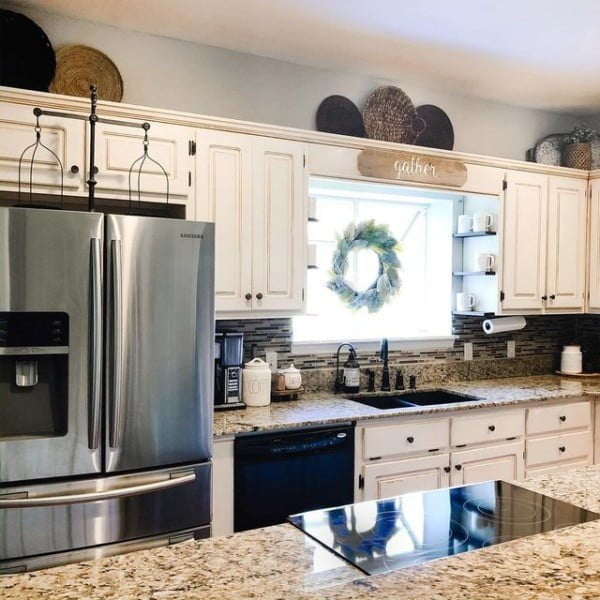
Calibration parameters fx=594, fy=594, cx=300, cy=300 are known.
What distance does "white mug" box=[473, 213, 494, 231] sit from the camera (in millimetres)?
3672

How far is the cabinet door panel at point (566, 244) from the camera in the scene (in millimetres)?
3826

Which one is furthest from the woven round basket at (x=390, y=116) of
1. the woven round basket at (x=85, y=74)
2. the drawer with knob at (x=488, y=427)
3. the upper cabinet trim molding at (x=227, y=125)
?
the drawer with knob at (x=488, y=427)

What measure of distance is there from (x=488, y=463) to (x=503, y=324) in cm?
101

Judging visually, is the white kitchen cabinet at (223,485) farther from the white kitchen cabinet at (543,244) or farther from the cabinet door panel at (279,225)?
the white kitchen cabinet at (543,244)

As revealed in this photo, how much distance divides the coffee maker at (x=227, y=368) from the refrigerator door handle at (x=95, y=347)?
2.65 feet

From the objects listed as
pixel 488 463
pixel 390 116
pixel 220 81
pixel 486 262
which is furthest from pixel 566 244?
pixel 220 81

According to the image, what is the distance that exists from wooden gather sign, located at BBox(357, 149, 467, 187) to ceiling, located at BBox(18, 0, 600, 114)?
0.53m

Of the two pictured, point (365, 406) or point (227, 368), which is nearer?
point (227, 368)

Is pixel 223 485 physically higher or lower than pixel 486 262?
lower

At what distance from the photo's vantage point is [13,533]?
197 cm

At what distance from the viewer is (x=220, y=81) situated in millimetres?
3152

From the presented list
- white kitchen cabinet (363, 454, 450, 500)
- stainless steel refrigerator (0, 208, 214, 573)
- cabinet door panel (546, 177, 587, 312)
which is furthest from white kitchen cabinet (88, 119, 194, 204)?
cabinet door panel (546, 177, 587, 312)

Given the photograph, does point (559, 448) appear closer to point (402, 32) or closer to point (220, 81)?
point (402, 32)

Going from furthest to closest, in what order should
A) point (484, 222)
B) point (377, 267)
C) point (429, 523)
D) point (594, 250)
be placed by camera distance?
1. point (594, 250)
2. point (377, 267)
3. point (484, 222)
4. point (429, 523)
